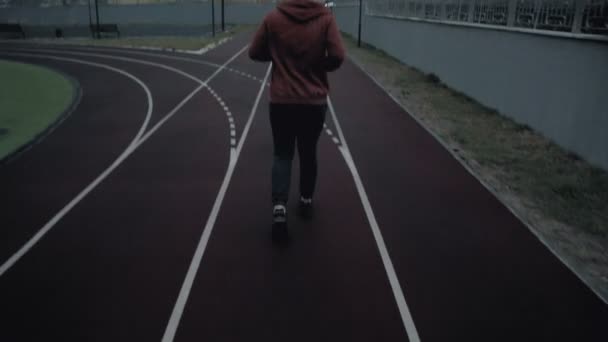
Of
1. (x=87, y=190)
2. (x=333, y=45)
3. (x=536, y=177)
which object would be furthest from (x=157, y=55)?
(x=333, y=45)

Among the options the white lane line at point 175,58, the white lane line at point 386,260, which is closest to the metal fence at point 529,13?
the white lane line at point 386,260

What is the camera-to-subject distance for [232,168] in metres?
7.89

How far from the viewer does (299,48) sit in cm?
495

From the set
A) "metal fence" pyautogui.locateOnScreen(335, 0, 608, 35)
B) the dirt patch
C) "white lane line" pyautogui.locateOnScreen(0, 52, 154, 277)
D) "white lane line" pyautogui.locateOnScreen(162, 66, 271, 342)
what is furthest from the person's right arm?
"metal fence" pyautogui.locateOnScreen(335, 0, 608, 35)

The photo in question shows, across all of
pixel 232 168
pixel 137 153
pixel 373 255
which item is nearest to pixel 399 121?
pixel 232 168

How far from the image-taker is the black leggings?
5145mm

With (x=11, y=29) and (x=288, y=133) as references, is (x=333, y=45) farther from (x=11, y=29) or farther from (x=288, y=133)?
(x=11, y=29)

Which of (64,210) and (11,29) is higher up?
(11,29)

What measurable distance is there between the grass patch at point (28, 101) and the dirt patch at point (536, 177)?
745 cm

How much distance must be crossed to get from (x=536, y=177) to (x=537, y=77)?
9.92 feet

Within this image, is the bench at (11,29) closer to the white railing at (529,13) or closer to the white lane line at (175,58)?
the white lane line at (175,58)

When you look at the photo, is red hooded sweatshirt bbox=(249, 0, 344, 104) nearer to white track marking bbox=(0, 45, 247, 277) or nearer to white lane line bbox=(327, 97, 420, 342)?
white lane line bbox=(327, 97, 420, 342)

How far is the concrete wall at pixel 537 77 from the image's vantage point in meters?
7.89

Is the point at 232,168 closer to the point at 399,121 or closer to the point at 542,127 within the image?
the point at 399,121
